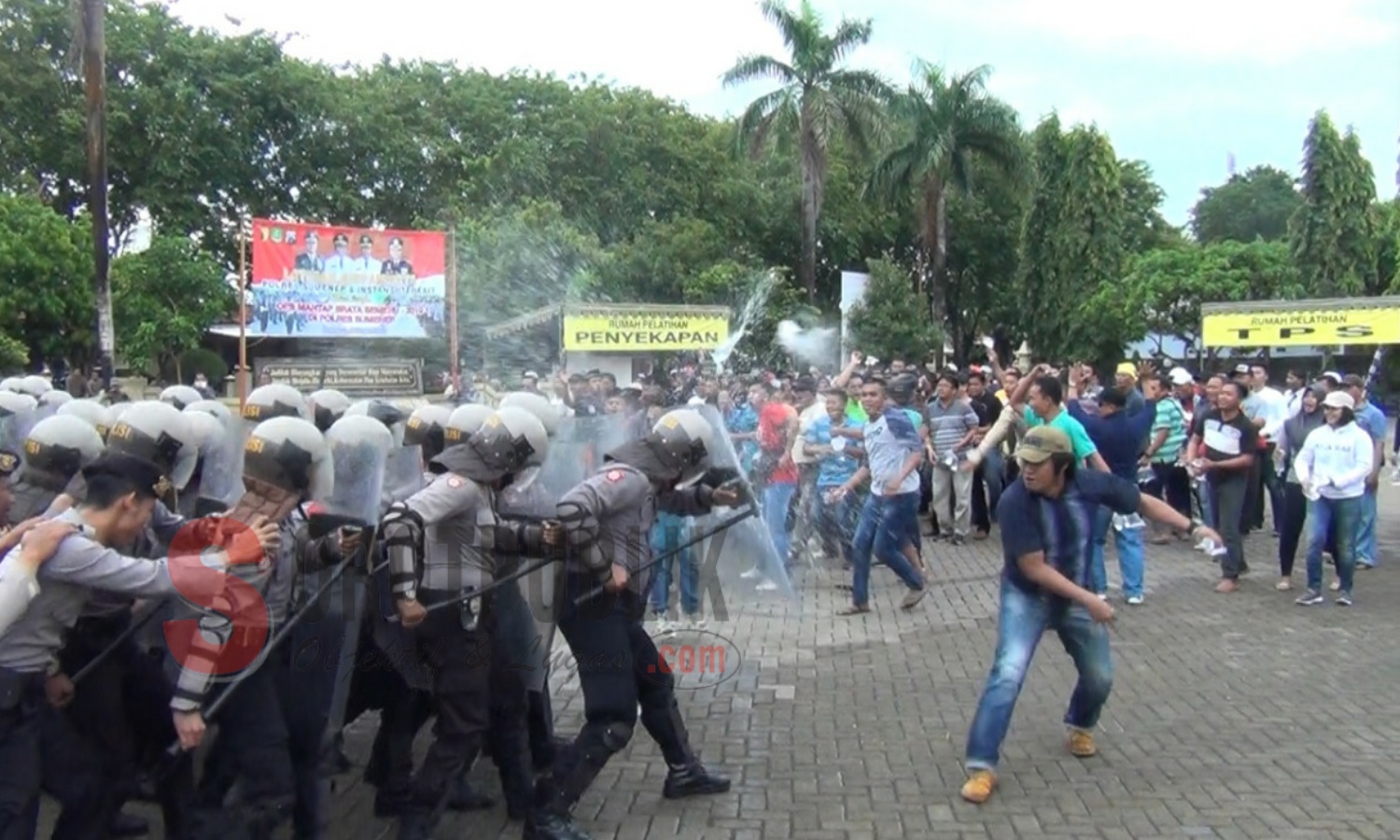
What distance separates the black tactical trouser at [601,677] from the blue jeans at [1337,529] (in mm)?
6295

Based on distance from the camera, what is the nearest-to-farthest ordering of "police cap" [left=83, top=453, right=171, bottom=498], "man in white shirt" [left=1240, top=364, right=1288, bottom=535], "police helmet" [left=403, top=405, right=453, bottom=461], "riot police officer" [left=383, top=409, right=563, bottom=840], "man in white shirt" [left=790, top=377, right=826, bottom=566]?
"police cap" [left=83, top=453, right=171, bottom=498] < "riot police officer" [left=383, top=409, right=563, bottom=840] < "police helmet" [left=403, top=405, right=453, bottom=461] < "man in white shirt" [left=790, top=377, right=826, bottom=566] < "man in white shirt" [left=1240, top=364, right=1288, bottom=535]

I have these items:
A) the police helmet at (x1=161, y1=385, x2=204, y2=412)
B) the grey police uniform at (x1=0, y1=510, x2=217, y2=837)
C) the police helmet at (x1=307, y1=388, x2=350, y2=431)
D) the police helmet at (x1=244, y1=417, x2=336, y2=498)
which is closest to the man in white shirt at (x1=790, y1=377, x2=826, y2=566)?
the police helmet at (x1=307, y1=388, x2=350, y2=431)

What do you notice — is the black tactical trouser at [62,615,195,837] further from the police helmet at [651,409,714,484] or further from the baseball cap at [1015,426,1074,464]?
the baseball cap at [1015,426,1074,464]

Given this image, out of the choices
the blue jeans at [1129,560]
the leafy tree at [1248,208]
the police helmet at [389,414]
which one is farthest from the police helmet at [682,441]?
the leafy tree at [1248,208]

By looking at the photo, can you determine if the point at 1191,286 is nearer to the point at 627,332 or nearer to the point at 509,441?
the point at 627,332

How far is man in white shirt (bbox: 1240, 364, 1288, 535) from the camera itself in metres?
12.2

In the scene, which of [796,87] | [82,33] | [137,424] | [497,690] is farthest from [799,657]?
[796,87]

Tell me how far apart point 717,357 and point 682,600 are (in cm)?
1533

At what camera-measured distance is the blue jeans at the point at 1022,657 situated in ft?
18.4

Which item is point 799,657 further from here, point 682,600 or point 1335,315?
point 1335,315

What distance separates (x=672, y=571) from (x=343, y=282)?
1100 cm

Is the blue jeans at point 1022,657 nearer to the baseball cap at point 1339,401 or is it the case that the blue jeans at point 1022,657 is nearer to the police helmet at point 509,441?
the police helmet at point 509,441

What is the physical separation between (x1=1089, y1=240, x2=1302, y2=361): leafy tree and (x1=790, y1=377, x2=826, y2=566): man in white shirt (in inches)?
974

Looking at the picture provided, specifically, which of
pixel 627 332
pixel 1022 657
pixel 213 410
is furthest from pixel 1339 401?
pixel 627 332
